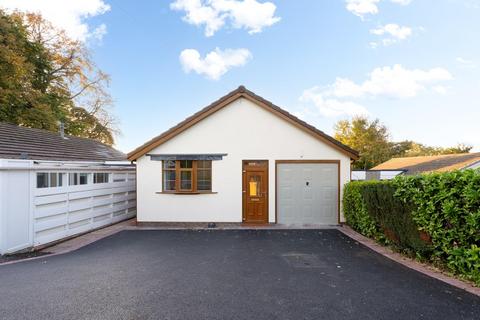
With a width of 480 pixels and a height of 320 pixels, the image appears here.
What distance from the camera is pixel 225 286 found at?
164 inches

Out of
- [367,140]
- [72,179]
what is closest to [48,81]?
[72,179]

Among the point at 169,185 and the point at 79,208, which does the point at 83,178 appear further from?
the point at 169,185

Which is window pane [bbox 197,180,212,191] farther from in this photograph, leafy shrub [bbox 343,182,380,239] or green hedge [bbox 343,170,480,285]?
green hedge [bbox 343,170,480,285]

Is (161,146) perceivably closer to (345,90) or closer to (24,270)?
(24,270)

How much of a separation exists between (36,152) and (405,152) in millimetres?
46994

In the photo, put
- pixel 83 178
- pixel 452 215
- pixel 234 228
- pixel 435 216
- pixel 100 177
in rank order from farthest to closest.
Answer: pixel 100 177 < pixel 234 228 < pixel 83 178 < pixel 435 216 < pixel 452 215

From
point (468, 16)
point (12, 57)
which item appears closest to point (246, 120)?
point (468, 16)

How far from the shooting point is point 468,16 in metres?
9.53

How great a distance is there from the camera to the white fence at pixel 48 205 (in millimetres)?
5746

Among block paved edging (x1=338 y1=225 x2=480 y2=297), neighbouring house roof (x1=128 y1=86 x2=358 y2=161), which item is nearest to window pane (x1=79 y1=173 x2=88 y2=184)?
neighbouring house roof (x1=128 y1=86 x2=358 y2=161)

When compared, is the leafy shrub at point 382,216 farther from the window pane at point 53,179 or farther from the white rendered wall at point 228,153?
the window pane at point 53,179

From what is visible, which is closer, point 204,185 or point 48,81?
point 204,185

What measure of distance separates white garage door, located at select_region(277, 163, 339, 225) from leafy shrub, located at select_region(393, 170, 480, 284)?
3987 millimetres

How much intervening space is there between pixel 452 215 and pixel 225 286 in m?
4.26
